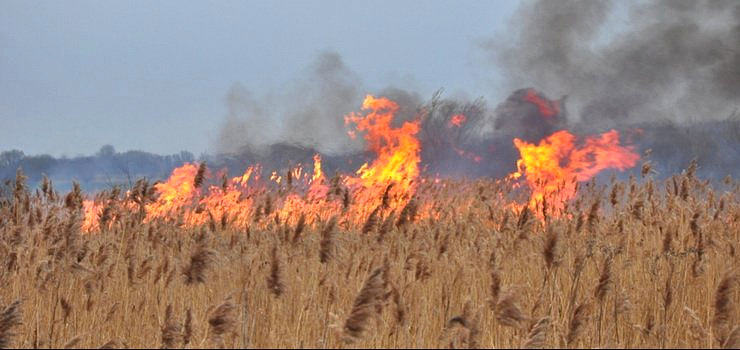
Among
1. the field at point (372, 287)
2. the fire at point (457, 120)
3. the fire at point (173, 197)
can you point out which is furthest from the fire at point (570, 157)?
the fire at point (457, 120)

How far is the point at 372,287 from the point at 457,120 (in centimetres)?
2928

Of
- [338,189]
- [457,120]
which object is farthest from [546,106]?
[338,189]

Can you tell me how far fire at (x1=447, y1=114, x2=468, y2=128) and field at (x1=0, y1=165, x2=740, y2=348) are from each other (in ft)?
72.5

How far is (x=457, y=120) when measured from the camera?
32000 millimetres

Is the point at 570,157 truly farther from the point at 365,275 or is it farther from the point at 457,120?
the point at 457,120

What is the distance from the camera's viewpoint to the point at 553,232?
4059 mm

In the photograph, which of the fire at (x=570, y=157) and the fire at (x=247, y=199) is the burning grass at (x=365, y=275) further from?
the fire at (x=570, y=157)

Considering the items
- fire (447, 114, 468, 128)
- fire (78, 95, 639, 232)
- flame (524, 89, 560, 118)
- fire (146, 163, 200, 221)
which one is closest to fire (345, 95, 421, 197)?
fire (78, 95, 639, 232)

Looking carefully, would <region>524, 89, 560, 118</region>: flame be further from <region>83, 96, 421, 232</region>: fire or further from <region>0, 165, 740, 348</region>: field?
<region>0, 165, 740, 348</region>: field

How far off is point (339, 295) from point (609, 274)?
2.49 m

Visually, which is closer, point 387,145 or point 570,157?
point 570,157

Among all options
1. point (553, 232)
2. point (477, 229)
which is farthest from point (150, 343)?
point (477, 229)

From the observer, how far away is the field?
3852 millimetres

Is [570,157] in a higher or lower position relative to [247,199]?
higher
